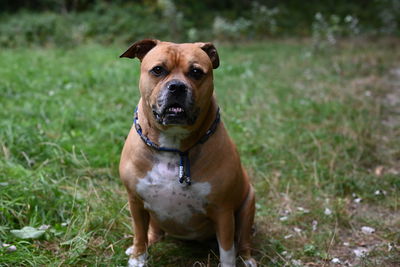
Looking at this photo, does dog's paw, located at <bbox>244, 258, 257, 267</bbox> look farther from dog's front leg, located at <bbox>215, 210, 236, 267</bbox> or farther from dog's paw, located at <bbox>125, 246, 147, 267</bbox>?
dog's paw, located at <bbox>125, 246, 147, 267</bbox>

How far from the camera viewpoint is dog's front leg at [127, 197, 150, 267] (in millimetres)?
2797

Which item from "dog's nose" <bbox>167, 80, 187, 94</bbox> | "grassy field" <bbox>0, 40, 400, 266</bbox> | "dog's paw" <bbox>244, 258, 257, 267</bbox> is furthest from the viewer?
"grassy field" <bbox>0, 40, 400, 266</bbox>

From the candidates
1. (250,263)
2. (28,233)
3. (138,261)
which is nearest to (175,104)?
(138,261)

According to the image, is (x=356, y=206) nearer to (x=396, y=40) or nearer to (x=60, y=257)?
(x=60, y=257)

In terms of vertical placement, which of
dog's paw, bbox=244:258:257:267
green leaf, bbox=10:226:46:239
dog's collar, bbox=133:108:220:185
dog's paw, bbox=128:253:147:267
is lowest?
dog's paw, bbox=244:258:257:267

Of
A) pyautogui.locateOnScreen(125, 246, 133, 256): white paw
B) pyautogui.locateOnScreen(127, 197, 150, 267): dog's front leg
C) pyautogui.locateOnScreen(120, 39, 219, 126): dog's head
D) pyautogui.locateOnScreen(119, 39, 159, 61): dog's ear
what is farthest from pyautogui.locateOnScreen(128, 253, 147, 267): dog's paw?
pyautogui.locateOnScreen(119, 39, 159, 61): dog's ear

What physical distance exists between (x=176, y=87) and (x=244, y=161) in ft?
6.94

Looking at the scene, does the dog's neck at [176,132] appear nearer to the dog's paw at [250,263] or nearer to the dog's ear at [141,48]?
the dog's ear at [141,48]

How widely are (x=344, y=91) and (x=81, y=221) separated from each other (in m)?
4.48

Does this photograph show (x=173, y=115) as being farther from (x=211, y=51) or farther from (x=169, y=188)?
(x=211, y=51)

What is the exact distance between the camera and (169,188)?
260 centimetres

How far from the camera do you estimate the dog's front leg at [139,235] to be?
2797mm

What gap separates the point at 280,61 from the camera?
8766 millimetres

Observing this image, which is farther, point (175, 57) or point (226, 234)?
point (226, 234)
